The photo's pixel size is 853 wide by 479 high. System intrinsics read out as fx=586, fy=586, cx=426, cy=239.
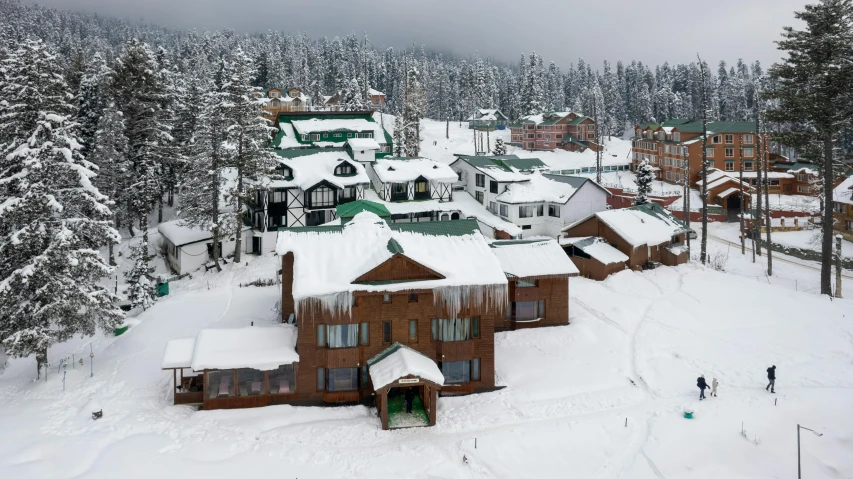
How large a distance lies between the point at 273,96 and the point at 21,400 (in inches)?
3389

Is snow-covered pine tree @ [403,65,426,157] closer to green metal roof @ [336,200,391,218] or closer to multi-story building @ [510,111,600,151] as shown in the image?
multi-story building @ [510,111,600,151]

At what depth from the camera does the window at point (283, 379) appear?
27438 millimetres

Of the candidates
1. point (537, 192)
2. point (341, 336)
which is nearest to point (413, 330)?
point (341, 336)

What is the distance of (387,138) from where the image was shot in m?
81.2

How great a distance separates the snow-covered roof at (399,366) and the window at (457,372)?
1.04 meters

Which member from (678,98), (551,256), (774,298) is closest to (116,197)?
(551,256)

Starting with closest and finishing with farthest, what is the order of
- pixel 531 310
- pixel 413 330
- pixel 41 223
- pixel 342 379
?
pixel 41 223, pixel 342 379, pixel 413 330, pixel 531 310

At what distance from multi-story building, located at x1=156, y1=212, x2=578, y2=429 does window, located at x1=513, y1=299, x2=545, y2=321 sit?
739 cm

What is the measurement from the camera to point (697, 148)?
83188mm

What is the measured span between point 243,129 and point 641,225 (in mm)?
33988

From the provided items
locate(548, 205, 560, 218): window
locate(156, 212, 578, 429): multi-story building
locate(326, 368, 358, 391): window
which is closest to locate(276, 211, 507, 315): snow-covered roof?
locate(156, 212, 578, 429): multi-story building

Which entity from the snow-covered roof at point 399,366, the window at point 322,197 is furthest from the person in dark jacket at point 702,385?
the window at point 322,197

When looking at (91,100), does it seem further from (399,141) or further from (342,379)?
(342,379)

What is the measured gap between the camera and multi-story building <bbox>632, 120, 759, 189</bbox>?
83250 mm
